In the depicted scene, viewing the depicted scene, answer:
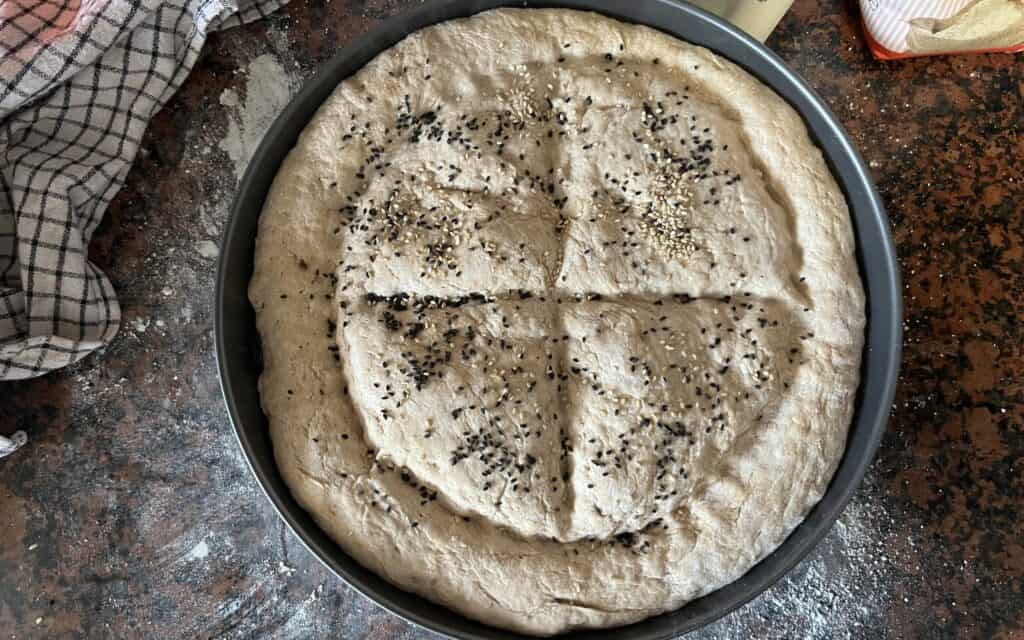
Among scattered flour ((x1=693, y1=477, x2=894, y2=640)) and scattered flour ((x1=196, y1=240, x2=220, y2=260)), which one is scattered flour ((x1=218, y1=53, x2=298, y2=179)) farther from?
scattered flour ((x1=693, y1=477, x2=894, y2=640))

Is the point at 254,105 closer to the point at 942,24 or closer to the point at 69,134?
the point at 69,134

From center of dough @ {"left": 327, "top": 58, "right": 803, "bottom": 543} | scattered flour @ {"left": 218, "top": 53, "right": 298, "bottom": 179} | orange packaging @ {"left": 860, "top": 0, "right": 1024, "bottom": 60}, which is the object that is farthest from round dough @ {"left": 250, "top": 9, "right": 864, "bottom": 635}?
orange packaging @ {"left": 860, "top": 0, "right": 1024, "bottom": 60}

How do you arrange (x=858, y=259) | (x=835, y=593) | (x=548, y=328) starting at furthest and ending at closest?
(x=835, y=593)
(x=858, y=259)
(x=548, y=328)

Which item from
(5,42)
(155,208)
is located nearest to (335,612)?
(155,208)

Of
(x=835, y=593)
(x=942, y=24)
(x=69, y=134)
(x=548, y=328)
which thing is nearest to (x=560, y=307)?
(x=548, y=328)

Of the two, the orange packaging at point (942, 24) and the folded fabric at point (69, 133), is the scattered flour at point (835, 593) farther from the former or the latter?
the folded fabric at point (69, 133)
